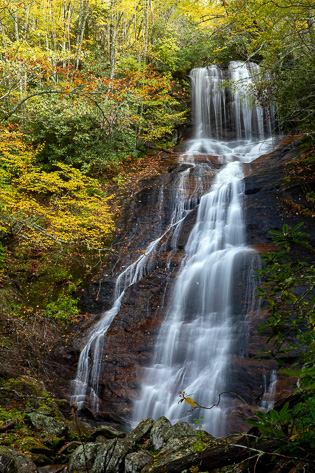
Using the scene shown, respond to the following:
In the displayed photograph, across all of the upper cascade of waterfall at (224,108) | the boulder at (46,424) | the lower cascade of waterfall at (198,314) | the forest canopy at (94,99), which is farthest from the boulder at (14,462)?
the upper cascade of waterfall at (224,108)

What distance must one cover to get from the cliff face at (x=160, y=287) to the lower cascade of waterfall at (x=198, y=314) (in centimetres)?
16

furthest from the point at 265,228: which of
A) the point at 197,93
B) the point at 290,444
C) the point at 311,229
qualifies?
the point at 197,93

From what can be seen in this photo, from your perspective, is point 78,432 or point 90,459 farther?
point 78,432

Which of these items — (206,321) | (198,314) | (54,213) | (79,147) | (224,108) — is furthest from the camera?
(224,108)

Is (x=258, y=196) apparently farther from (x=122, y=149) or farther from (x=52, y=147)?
(x=52, y=147)

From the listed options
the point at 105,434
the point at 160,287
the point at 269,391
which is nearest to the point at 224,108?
the point at 160,287

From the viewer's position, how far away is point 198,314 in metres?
7.00

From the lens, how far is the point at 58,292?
880cm

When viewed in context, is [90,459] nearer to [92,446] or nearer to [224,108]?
[92,446]

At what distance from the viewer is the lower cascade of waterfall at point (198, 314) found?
18.9ft

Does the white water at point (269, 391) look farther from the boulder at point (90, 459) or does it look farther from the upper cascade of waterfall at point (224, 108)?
the upper cascade of waterfall at point (224, 108)

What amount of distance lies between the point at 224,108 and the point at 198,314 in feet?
42.1

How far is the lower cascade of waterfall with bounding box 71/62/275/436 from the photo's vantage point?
575 cm

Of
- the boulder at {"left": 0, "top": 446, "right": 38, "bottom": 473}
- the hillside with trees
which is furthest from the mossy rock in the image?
the boulder at {"left": 0, "top": 446, "right": 38, "bottom": 473}
